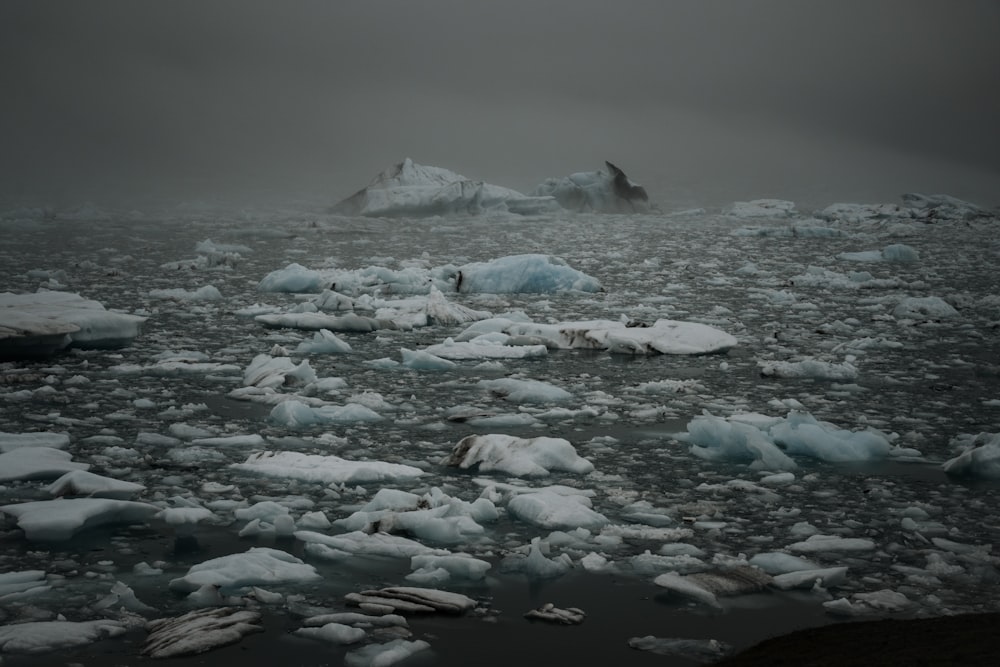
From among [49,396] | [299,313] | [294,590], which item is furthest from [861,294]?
[294,590]

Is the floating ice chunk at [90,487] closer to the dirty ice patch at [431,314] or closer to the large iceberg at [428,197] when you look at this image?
the dirty ice patch at [431,314]

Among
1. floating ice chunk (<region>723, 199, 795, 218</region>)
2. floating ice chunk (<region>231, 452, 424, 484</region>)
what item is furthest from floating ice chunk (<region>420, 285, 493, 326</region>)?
floating ice chunk (<region>723, 199, 795, 218</region>)

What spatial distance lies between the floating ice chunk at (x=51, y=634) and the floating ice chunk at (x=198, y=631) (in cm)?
13

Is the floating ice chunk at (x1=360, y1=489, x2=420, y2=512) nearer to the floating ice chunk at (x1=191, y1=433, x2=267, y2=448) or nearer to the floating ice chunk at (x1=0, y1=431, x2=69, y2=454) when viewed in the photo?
the floating ice chunk at (x1=191, y1=433, x2=267, y2=448)

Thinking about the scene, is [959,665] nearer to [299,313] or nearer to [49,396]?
[49,396]

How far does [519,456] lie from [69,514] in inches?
85.1

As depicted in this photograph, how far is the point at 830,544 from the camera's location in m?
3.97

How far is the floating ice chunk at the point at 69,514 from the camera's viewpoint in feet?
12.7

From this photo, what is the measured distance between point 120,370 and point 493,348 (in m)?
2.96

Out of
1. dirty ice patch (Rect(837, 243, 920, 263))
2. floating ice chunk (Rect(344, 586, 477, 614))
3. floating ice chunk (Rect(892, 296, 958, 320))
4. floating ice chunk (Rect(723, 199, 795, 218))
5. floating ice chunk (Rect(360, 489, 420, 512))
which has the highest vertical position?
floating ice chunk (Rect(723, 199, 795, 218))

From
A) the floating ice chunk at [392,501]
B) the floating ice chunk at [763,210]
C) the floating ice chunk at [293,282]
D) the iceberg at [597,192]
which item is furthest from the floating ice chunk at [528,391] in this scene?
the iceberg at [597,192]

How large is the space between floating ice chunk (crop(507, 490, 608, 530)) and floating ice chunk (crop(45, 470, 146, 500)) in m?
1.76

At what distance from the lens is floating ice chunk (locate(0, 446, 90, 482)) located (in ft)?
15.1

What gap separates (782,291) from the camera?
40.4 ft
